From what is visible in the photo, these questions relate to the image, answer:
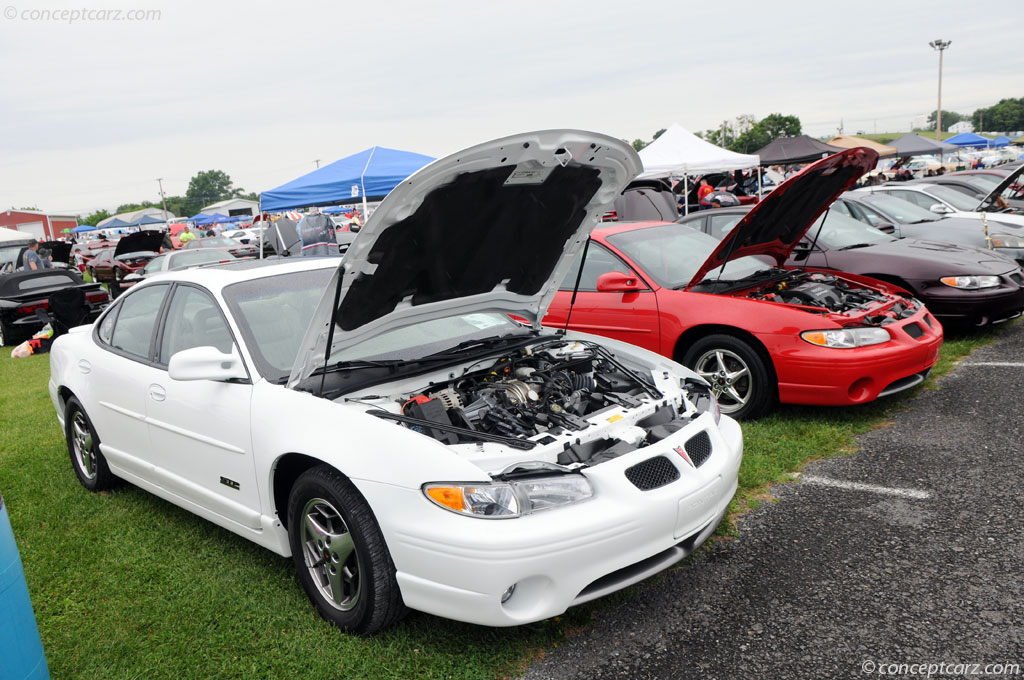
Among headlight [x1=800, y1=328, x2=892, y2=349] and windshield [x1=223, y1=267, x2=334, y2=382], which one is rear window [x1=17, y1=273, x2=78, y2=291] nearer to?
windshield [x1=223, y1=267, x2=334, y2=382]

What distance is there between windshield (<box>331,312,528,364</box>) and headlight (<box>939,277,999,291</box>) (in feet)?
15.7

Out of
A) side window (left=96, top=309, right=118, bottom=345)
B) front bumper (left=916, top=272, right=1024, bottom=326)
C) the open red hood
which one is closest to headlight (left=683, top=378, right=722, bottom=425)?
the open red hood

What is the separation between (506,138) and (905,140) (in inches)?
1182

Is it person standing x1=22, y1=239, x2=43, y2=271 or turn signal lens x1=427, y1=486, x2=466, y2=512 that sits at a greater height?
person standing x1=22, y1=239, x2=43, y2=271

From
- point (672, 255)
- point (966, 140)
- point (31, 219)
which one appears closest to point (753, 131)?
point (966, 140)

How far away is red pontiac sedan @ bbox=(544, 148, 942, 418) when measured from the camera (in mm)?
4719

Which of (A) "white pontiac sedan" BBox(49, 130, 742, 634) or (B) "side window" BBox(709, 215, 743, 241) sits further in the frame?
(B) "side window" BBox(709, 215, 743, 241)

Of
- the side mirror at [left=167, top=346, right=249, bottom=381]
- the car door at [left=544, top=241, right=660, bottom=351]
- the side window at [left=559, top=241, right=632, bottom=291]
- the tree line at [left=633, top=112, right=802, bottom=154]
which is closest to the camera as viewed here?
the side mirror at [left=167, top=346, right=249, bottom=381]

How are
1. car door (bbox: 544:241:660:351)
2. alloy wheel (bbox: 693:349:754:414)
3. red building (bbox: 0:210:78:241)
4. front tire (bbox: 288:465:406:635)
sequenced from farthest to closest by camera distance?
red building (bbox: 0:210:78:241)
car door (bbox: 544:241:660:351)
alloy wheel (bbox: 693:349:754:414)
front tire (bbox: 288:465:406:635)

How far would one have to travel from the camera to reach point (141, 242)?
1975 cm

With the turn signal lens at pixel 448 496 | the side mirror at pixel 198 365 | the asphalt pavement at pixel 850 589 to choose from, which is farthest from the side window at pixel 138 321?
the asphalt pavement at pixel 850 589

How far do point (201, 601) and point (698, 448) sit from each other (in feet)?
7.70

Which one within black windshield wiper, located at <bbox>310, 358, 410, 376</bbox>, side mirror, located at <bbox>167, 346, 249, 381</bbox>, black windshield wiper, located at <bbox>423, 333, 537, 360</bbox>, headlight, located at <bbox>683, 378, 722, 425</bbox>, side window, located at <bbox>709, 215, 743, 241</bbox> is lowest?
headlight, located at <bbox>683, 378, 722, 425</bbox>

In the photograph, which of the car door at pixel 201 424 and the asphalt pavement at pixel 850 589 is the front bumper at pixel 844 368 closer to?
the asphalt pavement at pixel 850 589
